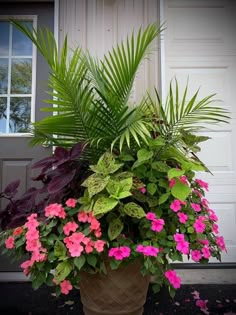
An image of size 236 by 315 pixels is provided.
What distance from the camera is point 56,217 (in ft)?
4.09

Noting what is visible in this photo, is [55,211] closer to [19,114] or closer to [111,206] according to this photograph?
[111,206]

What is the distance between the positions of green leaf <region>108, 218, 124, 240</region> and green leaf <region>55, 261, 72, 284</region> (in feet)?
0.71

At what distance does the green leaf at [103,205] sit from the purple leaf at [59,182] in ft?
0.61

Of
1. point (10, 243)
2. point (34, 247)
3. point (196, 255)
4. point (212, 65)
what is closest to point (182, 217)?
point (196, 255)

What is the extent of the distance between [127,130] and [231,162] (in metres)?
1.23

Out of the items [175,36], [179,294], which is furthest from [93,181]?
[175,36]

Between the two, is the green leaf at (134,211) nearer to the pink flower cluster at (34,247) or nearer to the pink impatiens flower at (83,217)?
the pink impatiens flower at (83,217)

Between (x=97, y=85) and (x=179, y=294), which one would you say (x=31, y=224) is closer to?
(x=97, y=85)

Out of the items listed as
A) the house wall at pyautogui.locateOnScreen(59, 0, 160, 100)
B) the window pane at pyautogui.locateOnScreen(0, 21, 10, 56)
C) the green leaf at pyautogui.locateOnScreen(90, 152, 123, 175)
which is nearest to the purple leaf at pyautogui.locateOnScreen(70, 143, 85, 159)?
the green leaf at pyautogui.locateOnScreen(90, 152, 123, 175)

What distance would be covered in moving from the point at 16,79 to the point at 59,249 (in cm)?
165

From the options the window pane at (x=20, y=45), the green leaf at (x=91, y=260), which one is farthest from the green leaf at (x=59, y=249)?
the window pane at (x=20, y=45)

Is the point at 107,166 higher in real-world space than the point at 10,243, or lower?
higher

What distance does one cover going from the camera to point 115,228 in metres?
1.20

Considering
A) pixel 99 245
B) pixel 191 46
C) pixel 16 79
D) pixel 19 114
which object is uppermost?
pixel 191 46
